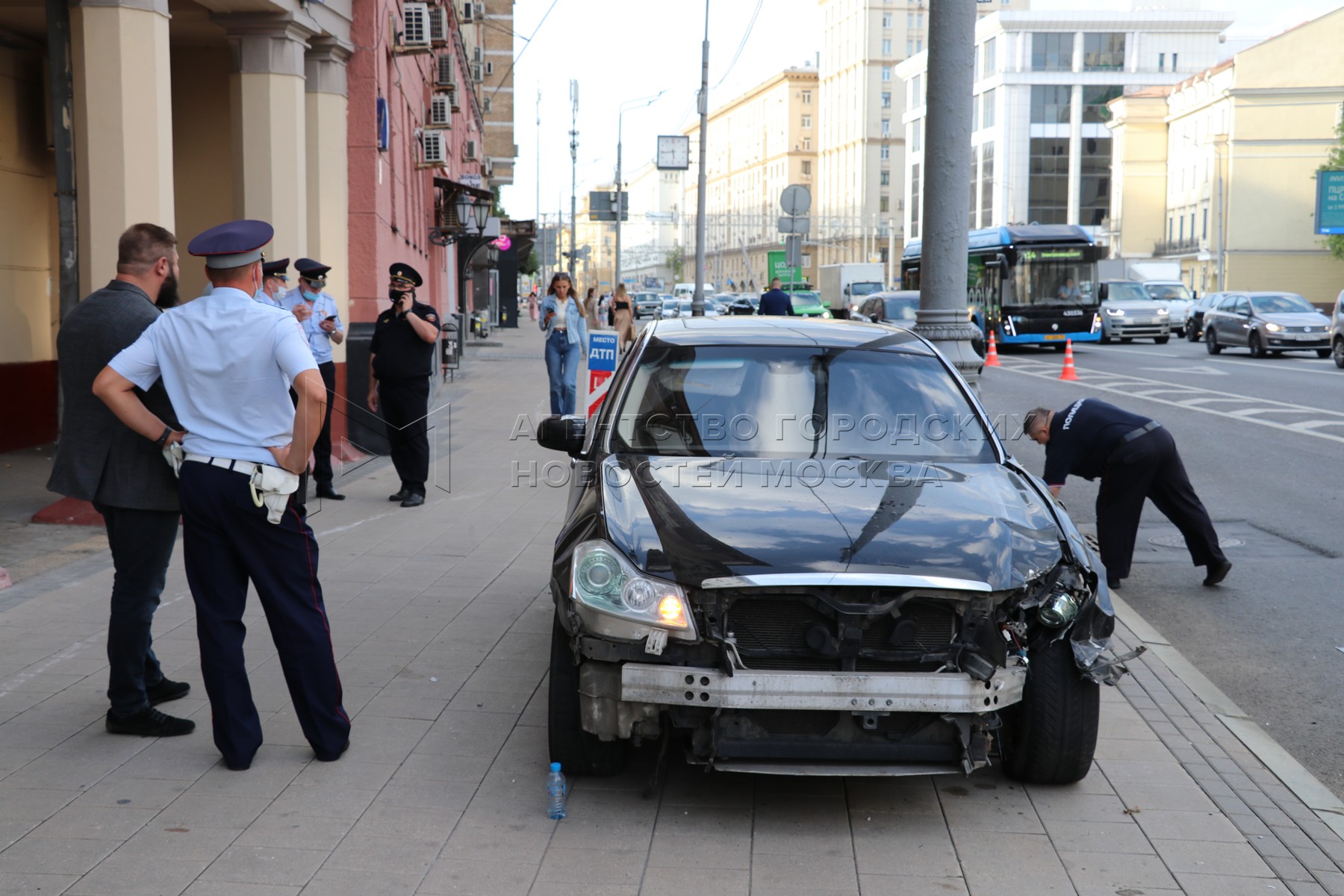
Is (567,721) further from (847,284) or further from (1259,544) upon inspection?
(847,284)

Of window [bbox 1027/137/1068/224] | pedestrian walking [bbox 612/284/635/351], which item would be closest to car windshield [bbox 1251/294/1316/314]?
pedestrian walking [bbox 612/284/635/351]

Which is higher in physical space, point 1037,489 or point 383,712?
point 1037,489

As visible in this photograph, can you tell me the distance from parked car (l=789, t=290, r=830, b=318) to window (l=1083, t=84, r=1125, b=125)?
171 feet

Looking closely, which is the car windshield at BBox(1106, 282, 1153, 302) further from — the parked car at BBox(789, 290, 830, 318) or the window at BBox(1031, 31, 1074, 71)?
the window at BBox(1031, 31, 1074, 71)

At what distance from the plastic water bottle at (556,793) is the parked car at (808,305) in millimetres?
37174

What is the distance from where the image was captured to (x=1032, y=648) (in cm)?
433

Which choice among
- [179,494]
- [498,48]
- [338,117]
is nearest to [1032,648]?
[179,494]

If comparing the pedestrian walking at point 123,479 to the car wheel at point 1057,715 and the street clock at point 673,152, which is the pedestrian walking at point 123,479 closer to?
the car wheel at point 1057,715

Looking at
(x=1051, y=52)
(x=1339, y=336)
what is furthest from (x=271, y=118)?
(x=1051, y=52)

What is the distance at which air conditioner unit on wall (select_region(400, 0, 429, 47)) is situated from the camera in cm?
1648

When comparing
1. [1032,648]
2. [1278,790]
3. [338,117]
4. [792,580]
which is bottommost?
[1278,790]

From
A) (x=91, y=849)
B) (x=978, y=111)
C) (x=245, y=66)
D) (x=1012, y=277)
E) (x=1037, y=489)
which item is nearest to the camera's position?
(x=91, y=849)

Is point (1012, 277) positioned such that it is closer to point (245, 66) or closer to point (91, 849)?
point (245, 66)

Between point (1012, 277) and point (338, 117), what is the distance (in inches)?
883
